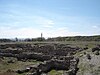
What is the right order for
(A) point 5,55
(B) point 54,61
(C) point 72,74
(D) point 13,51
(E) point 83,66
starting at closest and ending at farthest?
(C) point 72,74, (E) point 83,66, (B) point 54,61, (A) point 5,55, (D) point 13,51

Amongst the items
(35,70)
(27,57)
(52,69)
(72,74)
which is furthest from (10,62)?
(72,74)

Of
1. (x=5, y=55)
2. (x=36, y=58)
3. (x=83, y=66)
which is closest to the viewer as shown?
(x=83, y=66)

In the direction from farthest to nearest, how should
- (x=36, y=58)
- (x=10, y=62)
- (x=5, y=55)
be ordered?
(x=5, y=55) → (x=36, y=58) → (x=10, y=62)

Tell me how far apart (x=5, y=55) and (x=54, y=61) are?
1528cm

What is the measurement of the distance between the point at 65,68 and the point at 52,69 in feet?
5.46

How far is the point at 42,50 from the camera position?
46531 mm

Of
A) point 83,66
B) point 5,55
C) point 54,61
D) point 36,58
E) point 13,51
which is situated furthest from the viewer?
point 13,51

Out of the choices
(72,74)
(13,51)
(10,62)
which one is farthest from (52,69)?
(13,51)

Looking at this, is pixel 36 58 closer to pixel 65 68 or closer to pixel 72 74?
pixel 65 68

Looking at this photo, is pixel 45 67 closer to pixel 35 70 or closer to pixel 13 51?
pixel 35 70

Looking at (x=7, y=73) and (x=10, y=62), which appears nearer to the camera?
(x=7, y=73)

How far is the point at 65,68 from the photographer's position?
27.5m

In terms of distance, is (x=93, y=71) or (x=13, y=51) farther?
(x=13, y=51)

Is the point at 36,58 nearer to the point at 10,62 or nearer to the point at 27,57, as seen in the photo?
the point at 27,57
